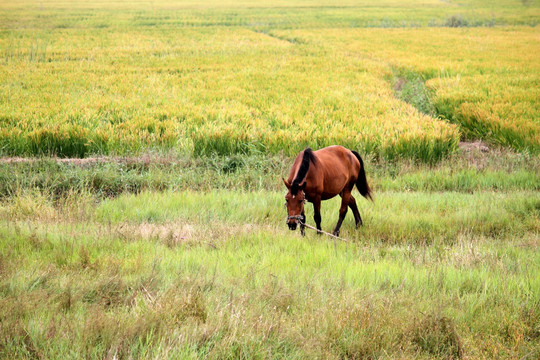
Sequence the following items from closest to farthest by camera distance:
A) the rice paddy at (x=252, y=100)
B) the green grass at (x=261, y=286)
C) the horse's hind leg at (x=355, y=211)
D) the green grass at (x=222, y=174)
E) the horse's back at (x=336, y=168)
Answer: the green grass at (x=261, y=286)
the horse's back at (x=336, y=168)
the horse's hind leg at (x=355, y=211)
the green grass at (x=222, y=174)
the rice paddy at (x=252, y=100)

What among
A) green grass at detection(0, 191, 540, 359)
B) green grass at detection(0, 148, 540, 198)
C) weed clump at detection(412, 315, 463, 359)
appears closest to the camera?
green grass at detection(0, 191, 540, 359)

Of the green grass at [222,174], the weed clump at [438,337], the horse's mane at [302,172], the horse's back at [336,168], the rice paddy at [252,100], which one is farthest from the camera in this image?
the rice paddy at [252,100]

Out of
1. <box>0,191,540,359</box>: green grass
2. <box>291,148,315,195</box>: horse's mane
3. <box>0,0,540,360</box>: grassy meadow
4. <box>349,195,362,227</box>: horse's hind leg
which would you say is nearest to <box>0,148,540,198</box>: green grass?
<box>0,0,540,360</box>: grassy meadow

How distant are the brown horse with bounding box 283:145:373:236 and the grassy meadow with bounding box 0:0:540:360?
1.15ft

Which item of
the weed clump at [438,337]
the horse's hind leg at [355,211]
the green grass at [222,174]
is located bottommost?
the green grass at [222,174]

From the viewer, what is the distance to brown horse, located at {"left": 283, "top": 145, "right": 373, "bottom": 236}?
4473 mm

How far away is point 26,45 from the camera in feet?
89.2

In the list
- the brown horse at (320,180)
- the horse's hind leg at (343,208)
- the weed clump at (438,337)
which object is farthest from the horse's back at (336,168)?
the weed clump at (438,337)

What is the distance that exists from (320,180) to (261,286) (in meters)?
1.68

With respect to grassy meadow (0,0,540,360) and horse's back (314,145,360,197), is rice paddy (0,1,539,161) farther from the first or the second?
horse's back (314,145,360,197)

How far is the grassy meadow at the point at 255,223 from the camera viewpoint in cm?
299

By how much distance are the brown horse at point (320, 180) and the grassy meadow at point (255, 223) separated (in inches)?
13.8

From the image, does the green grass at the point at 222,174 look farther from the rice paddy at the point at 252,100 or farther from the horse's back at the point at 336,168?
the horse's back at the point at 336,168

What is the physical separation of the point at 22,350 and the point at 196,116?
29.6 feet
